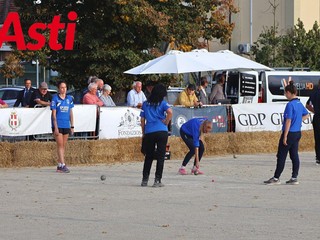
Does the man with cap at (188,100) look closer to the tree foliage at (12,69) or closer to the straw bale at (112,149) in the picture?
the straw bale at (112,149)

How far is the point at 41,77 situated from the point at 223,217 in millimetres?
45603

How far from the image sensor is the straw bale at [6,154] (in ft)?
64.2

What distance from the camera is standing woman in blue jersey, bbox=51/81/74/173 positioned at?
18.7m

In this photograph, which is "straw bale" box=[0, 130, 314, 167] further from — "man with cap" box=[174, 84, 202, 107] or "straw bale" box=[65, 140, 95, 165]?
"man with cap" box=[174, 84, 202, 107]

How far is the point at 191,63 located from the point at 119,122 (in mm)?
4104

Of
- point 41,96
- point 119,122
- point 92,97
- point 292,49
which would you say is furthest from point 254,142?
point 292,49

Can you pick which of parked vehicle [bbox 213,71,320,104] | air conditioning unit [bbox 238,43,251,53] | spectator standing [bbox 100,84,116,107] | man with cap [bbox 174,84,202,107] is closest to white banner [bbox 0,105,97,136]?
spectator standing [bbox 100,84,116,107]

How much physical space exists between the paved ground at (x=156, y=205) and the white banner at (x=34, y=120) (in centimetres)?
137

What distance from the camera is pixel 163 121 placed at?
16.0 meters

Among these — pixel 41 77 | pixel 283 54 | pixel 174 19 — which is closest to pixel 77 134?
pixel 174 19

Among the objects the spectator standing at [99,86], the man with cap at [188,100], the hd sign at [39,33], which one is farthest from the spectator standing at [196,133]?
the hd sign at [39,33]

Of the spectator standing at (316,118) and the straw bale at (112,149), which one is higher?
the spectator standing at (316,118)

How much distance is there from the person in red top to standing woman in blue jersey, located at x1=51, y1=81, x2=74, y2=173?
306 cm

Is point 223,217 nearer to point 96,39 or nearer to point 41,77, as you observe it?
point 96,39
